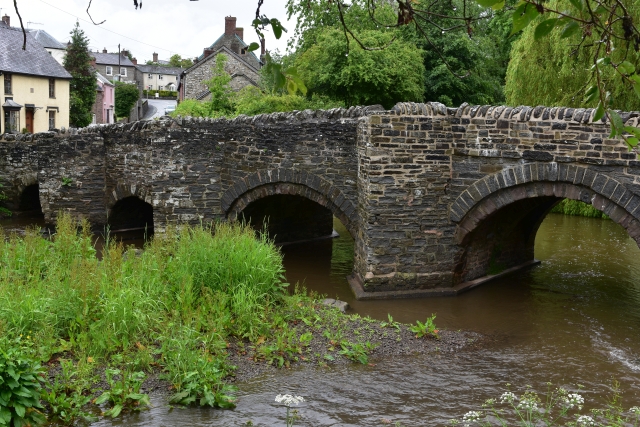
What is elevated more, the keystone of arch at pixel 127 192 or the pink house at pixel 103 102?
the pink house at pixel 103 102

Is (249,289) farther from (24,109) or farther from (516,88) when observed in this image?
(24,109)

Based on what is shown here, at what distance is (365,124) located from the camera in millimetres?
10812

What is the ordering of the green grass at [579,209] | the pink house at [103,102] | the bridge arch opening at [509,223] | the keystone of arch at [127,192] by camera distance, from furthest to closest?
the pink house at [103,102], the green grass at [579,209], the keystone of arch at [127,192], the bridge arch opening at [509,223]

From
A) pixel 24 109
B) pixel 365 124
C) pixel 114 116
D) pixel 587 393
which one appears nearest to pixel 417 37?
pixel 365 124

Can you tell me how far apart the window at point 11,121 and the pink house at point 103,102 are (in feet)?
53.0

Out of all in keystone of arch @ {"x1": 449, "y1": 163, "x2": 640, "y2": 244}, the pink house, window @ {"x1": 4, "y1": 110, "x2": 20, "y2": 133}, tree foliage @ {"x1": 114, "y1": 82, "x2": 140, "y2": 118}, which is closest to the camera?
keystone of arch @ {"x1": 449, "y1": 163, "x2": 640, "y2": 244}

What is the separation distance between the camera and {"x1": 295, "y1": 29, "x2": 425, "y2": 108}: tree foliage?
2250 centimetres

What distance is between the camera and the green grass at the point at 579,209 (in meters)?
19.9

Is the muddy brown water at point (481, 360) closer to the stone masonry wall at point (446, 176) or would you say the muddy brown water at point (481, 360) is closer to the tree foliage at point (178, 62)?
the stone masonry wall at point (446, 176)

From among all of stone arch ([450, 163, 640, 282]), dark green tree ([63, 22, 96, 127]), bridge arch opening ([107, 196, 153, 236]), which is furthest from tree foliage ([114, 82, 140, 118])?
stone arch ([450, 163, 640, 282])

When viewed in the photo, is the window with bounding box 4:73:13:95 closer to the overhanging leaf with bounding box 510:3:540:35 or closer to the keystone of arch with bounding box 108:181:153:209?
the keystone of arch with bounding box 108:181:153:209

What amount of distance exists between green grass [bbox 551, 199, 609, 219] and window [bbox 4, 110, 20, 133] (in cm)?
2371

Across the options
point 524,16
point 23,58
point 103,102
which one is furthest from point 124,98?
point 524,16

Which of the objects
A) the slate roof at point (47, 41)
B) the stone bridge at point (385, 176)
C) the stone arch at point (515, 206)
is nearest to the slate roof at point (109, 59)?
the slate roof at point (47, 41)
